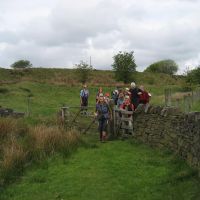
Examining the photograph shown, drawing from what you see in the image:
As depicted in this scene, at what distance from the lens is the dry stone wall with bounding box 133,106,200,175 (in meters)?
11.3

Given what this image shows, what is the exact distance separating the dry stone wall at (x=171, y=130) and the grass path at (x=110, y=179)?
35 centimetres

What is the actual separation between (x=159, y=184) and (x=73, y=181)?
2.21 meters

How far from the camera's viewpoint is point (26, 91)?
45844 millimetres

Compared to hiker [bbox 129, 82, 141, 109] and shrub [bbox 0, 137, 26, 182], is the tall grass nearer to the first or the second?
shrub [bbox 0, 137, 26, 182]

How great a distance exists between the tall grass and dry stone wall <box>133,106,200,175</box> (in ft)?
7.92

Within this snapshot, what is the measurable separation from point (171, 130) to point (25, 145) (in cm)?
448

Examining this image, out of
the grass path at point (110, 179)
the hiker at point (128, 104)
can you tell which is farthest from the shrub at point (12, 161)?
the hiker at point (128, 104)

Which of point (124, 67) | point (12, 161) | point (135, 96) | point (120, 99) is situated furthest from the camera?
point (124, 67)

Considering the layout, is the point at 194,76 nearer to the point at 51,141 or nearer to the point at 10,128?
the point at 10,128

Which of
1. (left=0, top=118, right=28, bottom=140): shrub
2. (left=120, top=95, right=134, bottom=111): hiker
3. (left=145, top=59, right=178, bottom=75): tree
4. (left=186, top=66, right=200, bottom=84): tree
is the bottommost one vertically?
(left=0, top=118, right=28, bottom=140): shrub

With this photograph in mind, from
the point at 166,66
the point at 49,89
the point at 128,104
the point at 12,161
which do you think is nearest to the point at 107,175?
the point at 12,161

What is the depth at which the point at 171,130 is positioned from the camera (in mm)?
14156

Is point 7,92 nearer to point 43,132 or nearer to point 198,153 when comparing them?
point 43,132

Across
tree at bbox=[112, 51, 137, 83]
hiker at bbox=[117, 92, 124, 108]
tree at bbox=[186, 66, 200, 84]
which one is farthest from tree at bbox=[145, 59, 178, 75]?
hiker at bbox=[117, 92, 124, 108]
